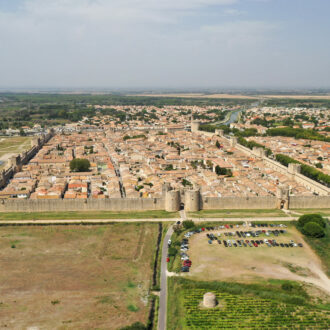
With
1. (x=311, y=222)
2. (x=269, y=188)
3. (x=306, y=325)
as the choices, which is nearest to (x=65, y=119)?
(x=269, y=188)

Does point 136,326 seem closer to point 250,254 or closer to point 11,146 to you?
point 250,254

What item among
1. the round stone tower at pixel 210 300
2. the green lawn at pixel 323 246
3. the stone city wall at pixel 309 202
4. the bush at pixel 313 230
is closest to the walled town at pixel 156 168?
the stone city wall at pixel 309 202

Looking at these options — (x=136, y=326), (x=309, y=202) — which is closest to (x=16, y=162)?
(x=136, y=326)

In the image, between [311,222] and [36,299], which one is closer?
[36,299]

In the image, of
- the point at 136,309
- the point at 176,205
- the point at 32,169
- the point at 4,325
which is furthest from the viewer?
the point at 32,169

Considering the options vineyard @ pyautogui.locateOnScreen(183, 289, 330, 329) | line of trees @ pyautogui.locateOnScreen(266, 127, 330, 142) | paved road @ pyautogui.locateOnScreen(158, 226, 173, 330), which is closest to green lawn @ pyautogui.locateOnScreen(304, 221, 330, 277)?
vineyard @ pyautogui.locateOnScreen(183, 289, 330, 329)

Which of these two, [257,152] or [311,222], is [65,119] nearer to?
[257,152]

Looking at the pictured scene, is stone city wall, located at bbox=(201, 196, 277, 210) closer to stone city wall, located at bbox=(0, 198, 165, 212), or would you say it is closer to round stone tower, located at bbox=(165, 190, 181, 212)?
round stone tower, located at bbox=(165, 190, 181, 212)
